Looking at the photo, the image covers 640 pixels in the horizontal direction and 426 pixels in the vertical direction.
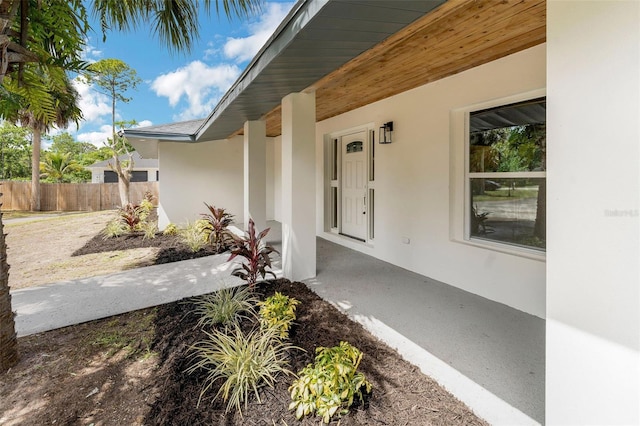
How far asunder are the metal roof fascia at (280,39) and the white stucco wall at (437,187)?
242 centimetres

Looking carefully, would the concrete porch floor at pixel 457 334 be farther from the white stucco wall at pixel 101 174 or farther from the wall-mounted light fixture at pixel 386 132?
the white stucco wall at pixel 101 174

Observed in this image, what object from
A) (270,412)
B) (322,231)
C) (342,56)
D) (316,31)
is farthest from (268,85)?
(322,231)

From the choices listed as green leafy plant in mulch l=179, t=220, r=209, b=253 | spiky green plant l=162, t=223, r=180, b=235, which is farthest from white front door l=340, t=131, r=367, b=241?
spiky green plant l=162, t=223, r=180, b=235

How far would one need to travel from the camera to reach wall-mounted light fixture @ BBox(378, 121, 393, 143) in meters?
4.90

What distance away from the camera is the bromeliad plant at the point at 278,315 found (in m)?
2.66

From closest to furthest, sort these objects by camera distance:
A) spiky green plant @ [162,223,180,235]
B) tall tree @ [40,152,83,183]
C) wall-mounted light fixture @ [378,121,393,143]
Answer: wall-mounted light fixture @ [378,121,393,143] < spiky green plant @ [162,223,180,235] < tall tree @ [40,152,83,183]

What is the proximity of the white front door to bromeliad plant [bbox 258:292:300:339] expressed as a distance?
3.21 metres

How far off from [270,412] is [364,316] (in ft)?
5.01

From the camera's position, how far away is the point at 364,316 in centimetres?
315

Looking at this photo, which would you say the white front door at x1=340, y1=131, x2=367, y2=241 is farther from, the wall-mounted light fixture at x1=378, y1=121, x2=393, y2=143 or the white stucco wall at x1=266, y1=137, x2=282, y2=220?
the white stucco wall at x1=266, y1=137, x2=282, y2=220

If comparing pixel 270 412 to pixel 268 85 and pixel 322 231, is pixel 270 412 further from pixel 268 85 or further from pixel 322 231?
pixel 322 231

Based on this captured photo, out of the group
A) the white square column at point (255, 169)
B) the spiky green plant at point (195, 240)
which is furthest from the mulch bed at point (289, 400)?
the white square column at point (255, 169)

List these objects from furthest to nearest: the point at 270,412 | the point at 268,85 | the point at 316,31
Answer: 1. the point at 268,85
2. the point at 316,31
3. the point at 270,412

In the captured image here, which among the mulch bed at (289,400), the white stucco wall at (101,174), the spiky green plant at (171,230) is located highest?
the white stucco wall at (101,174)
